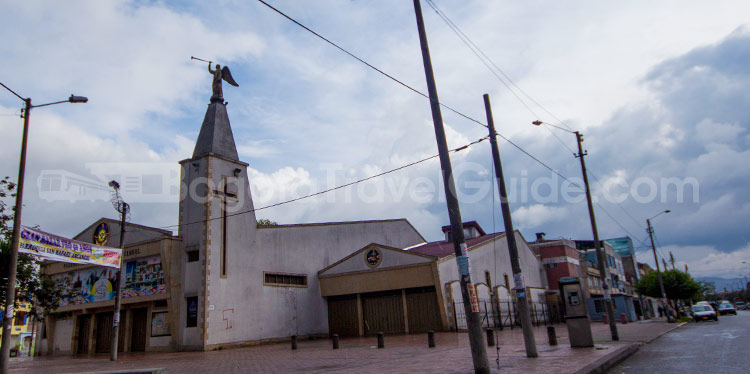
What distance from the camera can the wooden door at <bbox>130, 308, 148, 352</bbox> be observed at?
27.6 m

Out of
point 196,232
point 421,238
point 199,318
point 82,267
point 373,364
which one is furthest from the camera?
point 421,238

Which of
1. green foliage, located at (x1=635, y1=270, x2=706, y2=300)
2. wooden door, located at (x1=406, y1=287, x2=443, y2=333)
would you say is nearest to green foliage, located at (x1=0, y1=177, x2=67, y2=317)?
wooden door, located at (x1=406, y1=287, x2=443, y2=333)

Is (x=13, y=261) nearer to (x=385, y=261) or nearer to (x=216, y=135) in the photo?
→ (x=216, y=135)

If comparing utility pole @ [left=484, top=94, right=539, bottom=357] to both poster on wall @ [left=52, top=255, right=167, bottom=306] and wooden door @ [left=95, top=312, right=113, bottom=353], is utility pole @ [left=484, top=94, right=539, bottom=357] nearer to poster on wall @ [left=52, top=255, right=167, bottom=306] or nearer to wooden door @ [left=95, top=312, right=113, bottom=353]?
poster on wall @ [left=52, top=255, right=167, bottom=306]

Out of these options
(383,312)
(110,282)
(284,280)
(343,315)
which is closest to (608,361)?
(383,312)

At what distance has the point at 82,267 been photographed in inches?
1200

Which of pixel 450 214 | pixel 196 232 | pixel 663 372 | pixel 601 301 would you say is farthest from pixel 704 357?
pixel 601 301

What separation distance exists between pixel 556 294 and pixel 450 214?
37341mm

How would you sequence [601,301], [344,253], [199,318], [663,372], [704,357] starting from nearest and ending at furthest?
[663,372], [704,357], [199,318], [344,253], [601,301]

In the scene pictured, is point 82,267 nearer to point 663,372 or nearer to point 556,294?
point 663,372

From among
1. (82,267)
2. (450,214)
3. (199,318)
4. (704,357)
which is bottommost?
(704,357)

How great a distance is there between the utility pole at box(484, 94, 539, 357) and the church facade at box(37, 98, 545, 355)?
15.4 m

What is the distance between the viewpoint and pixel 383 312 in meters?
30.5

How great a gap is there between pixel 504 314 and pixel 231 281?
19.1 meters
